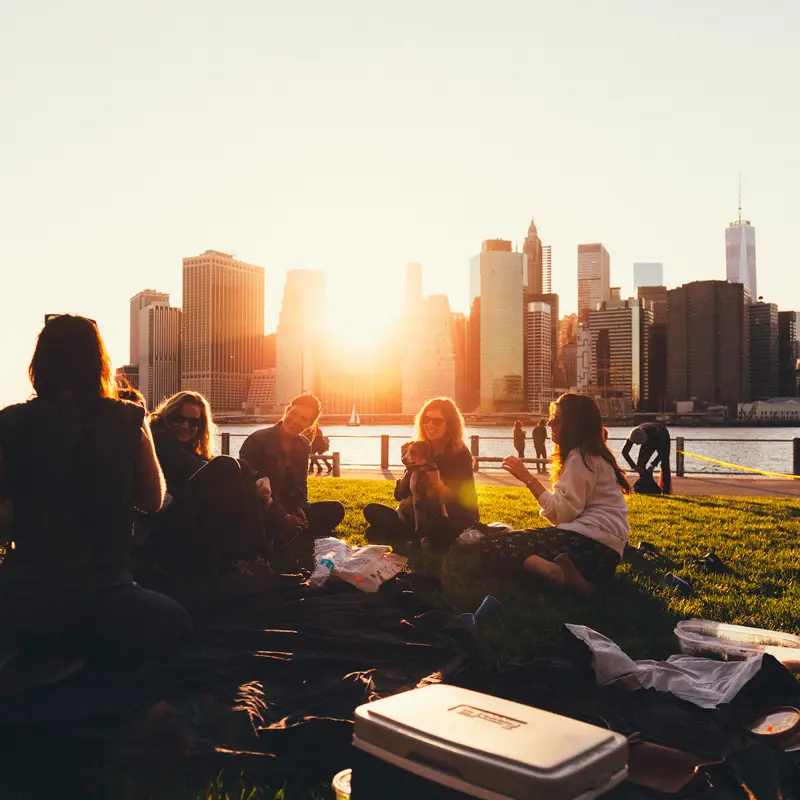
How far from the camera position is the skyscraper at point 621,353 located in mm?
131925

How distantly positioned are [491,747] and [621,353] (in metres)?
140

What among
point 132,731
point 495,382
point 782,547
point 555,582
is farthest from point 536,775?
point 495,382

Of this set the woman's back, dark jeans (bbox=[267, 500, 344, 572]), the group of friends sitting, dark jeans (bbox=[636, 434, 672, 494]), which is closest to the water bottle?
the group of friends sitting

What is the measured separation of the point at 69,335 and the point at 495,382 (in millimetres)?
150548

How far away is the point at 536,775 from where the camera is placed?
1.66 metres

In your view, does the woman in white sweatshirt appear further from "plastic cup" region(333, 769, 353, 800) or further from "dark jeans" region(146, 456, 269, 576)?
"plastic cup" region(333, 769, 353, 800)

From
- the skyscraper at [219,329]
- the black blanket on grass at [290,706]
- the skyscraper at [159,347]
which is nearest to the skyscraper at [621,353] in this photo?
the skyscraper at [219,329]

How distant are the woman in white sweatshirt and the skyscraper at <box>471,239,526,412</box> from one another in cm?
14226

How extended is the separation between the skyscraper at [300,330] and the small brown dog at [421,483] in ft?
425

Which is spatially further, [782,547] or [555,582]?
[782,547]

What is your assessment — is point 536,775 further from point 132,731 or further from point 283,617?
point 283,617

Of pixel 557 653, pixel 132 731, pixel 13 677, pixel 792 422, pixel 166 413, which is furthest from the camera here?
pixel 792 422

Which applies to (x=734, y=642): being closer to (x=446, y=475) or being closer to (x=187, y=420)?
(x=446, y=475)

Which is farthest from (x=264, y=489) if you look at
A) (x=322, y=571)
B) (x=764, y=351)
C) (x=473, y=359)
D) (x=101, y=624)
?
(x=764, y=351)
